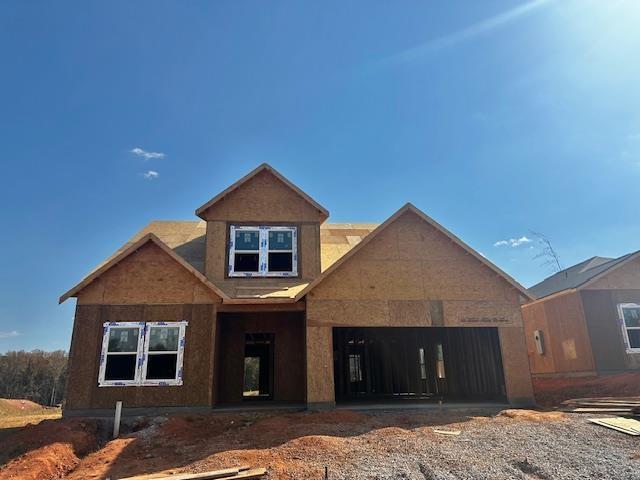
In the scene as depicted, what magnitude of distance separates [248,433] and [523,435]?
237 inches

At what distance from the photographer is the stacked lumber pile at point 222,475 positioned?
7.12 metres

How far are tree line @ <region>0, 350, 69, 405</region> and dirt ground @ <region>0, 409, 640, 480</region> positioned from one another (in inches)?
1123

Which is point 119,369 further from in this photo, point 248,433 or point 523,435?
point 523,435

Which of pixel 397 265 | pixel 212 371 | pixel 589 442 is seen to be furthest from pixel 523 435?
pixel 212 371

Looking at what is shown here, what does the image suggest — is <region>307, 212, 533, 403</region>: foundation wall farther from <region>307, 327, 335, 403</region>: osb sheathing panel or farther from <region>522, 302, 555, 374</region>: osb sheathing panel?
<region>522, 302, 555, 374</region>: osb sheathing panel

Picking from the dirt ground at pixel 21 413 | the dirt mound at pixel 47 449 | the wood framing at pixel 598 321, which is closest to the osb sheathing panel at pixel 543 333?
the wood framing at pixel 598 321

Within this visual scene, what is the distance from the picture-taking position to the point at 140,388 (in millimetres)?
12461

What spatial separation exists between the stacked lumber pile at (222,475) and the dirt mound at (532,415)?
713 centimetres

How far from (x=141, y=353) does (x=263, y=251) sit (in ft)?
16.2

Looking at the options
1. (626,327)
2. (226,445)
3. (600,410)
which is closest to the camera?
(226,445)

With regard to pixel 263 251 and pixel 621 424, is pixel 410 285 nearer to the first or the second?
pixel 263 251

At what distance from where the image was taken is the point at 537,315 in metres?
21.6

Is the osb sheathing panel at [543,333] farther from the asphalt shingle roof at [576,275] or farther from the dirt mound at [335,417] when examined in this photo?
the dirt mound at [335,417]

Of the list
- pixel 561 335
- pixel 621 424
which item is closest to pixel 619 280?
pixel 561 335
